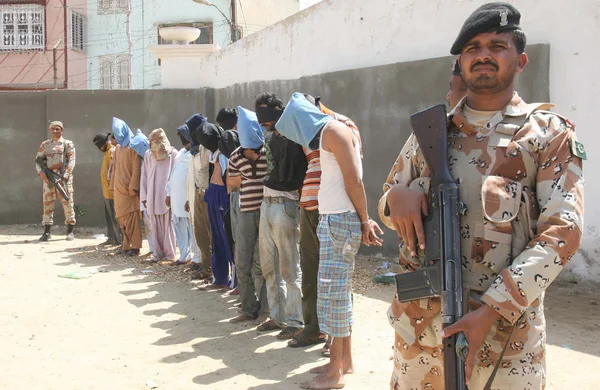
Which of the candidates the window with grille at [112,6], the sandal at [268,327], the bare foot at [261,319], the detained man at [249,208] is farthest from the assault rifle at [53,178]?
the window with grille at [112,6]

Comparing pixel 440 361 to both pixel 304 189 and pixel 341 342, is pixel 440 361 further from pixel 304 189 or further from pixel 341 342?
pixel 304 189

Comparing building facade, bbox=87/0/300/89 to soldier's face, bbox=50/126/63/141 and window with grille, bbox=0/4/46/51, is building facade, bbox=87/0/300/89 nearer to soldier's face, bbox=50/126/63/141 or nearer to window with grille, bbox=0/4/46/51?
window with grille, bbox=0/4/46/51

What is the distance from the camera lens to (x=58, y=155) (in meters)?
10.4

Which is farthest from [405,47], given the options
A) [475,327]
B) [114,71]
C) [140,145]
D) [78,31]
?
[78,31]

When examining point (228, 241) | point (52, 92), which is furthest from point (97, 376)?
point (52, 92)

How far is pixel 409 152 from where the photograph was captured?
225 cm

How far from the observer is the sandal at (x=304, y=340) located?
15.3ft

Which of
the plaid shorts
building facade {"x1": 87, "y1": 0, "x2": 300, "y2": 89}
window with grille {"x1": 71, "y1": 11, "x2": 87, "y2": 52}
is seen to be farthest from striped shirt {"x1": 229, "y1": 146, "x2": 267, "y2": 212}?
window with grille {"x1": 71, "y1": 11, "x2": 87, "y2": 52}

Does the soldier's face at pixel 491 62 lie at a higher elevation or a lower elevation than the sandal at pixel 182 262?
higher

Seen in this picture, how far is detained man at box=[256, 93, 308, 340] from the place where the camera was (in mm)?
4586

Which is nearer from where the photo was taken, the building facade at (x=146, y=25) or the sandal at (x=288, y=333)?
the sandal at (x=288, y=333)

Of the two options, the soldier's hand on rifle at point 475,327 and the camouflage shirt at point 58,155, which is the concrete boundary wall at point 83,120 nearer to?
the camouflage shirt at point 58,155

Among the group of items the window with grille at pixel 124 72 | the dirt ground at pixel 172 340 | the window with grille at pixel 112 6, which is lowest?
the dirt ground at pixel 172 340

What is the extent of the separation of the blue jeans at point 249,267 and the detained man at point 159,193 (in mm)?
3389
